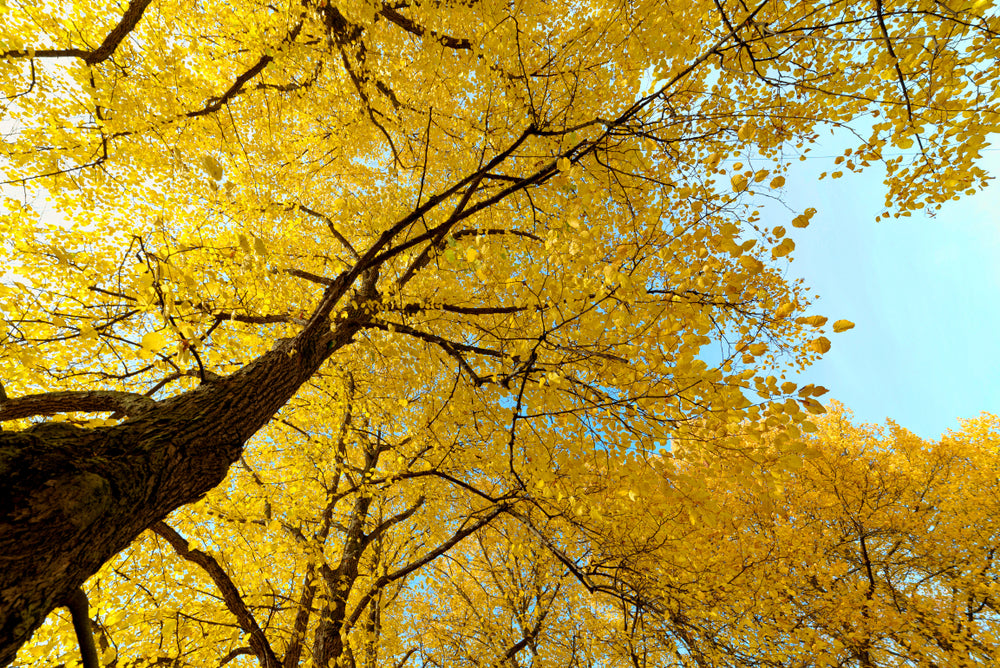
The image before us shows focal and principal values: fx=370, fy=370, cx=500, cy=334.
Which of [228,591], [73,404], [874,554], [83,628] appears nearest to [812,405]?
[83,628]

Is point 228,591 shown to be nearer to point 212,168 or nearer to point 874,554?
point 212,168

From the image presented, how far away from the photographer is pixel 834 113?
4391mm

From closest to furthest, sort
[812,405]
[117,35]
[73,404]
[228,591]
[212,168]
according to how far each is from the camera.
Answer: [212,168]
[812,405]
[73,404]
[228,591]
[117,35]

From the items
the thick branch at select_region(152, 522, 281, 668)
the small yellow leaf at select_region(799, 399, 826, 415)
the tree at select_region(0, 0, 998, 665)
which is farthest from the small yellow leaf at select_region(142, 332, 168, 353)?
the small yellow leaf at select_region(799, 399, 826, 415)

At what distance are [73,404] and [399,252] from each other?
2457mm

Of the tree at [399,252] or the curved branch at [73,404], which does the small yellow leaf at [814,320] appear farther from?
the curved branch at [73,404]

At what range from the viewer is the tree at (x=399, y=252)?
2.10m

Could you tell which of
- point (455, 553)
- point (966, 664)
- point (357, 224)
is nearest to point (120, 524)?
point (357, 224)

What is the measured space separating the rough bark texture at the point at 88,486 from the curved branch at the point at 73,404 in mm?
221

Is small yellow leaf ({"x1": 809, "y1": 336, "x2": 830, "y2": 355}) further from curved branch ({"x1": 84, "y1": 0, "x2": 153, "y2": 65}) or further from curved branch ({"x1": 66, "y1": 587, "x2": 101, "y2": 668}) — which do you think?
curved branch ({"x1": 84, "y1": 0, "x2": 153, "y2": 65})

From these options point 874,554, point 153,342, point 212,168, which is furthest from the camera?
point 874,554

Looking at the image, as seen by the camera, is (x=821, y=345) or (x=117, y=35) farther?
→ (x=117, y=35)

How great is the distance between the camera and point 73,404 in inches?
97.4

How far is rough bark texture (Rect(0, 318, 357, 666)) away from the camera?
55.0 inches
